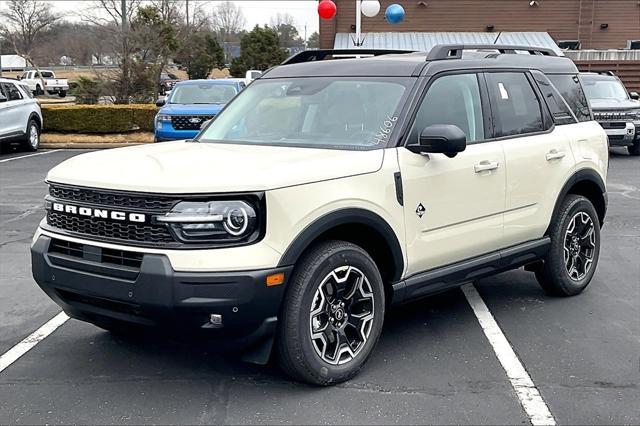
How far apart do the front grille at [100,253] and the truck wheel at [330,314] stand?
2.63ft

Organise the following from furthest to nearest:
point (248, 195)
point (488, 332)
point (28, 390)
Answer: point (488, 332), point (28, 390), point (248, 195)

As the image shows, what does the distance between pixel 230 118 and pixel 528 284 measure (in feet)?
9.59

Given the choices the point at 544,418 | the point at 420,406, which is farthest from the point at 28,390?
the point at 544,418

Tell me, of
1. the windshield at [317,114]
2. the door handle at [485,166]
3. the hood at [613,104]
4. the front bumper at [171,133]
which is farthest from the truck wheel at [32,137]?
the door handle at [485,166]

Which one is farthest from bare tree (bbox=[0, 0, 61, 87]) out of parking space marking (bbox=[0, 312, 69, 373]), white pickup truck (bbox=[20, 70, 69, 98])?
parking space marking (bbox=[0, 312, 69, 373])

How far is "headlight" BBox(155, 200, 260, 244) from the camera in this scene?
3.65 metres

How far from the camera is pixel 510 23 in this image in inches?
1202

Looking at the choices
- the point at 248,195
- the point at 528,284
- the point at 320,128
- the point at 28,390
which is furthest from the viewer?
the point at 528,284

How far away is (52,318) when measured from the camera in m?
5.43

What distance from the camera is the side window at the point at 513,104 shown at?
17.3ft

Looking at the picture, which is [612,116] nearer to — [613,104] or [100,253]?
[613,104]

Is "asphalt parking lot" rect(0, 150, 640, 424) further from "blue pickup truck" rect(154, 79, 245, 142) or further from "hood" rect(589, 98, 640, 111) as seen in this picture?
"hood" rect(589, 98, 640, 111)

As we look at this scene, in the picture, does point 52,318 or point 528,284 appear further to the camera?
point 528,284

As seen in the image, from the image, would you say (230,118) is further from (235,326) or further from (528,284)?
(528,284)
